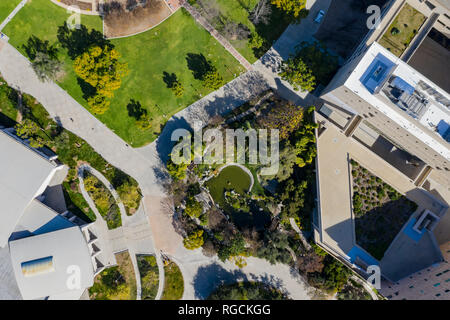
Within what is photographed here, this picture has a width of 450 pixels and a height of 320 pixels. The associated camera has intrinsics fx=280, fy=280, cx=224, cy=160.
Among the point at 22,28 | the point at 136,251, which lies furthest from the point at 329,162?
the point at 22,28

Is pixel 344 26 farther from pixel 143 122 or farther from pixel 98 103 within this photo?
pixel 98 103

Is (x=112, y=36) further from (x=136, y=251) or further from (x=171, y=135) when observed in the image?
(x=136, y=251)

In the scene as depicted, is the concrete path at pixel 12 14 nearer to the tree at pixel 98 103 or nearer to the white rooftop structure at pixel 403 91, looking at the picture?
the tree at pixel 98 103

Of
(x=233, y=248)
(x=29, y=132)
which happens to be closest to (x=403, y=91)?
(x=233, y=248)

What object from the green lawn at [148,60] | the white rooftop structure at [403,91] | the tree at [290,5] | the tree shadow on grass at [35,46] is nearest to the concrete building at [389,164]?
the white rooftop structure at [403,91]

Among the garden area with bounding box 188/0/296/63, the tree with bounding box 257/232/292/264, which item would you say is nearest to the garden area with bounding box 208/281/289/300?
the tree with bounding box 257/232/292/264

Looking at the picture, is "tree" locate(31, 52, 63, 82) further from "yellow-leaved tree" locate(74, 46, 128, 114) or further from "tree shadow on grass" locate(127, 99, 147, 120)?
"tree shadow on grass" locate(127, 99, 147, 120)
